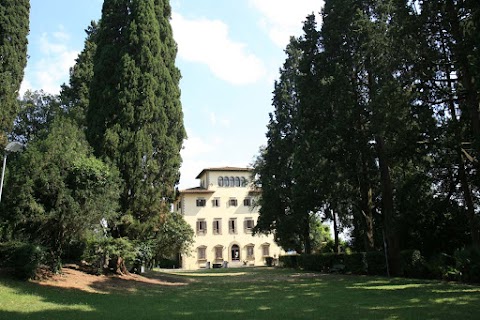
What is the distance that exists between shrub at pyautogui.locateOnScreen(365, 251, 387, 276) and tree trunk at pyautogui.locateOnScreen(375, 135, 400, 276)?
759 millimetres

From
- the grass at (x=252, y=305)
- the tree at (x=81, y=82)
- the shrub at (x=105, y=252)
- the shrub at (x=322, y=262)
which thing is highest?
the tree at (x=81, y=82)

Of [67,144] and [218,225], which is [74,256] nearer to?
[67,144]

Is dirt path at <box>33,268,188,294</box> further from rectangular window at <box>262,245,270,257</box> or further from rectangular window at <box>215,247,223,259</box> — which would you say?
rectangular window at <box>262,245,270,257</box>

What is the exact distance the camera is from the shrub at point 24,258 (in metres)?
13.0

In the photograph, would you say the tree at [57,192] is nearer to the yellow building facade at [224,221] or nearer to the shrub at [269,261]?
the shrub at [269,261]

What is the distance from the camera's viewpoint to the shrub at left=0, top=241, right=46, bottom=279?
1298 cm

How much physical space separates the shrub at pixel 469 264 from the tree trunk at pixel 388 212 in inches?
159

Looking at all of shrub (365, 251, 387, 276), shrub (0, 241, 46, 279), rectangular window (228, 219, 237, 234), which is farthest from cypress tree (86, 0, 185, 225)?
rectangular window (228, 219, 237, 234)

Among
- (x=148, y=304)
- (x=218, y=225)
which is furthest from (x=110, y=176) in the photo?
(x=218, y=225)

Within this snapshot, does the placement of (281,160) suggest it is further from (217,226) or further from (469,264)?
(217,226)

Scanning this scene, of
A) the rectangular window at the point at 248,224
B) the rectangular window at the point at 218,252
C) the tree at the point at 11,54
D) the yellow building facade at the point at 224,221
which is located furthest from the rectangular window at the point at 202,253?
the tree at the point at 11,54

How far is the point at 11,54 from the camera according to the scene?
22.4m

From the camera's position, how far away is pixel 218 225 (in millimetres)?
53031

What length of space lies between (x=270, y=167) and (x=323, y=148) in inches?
464
